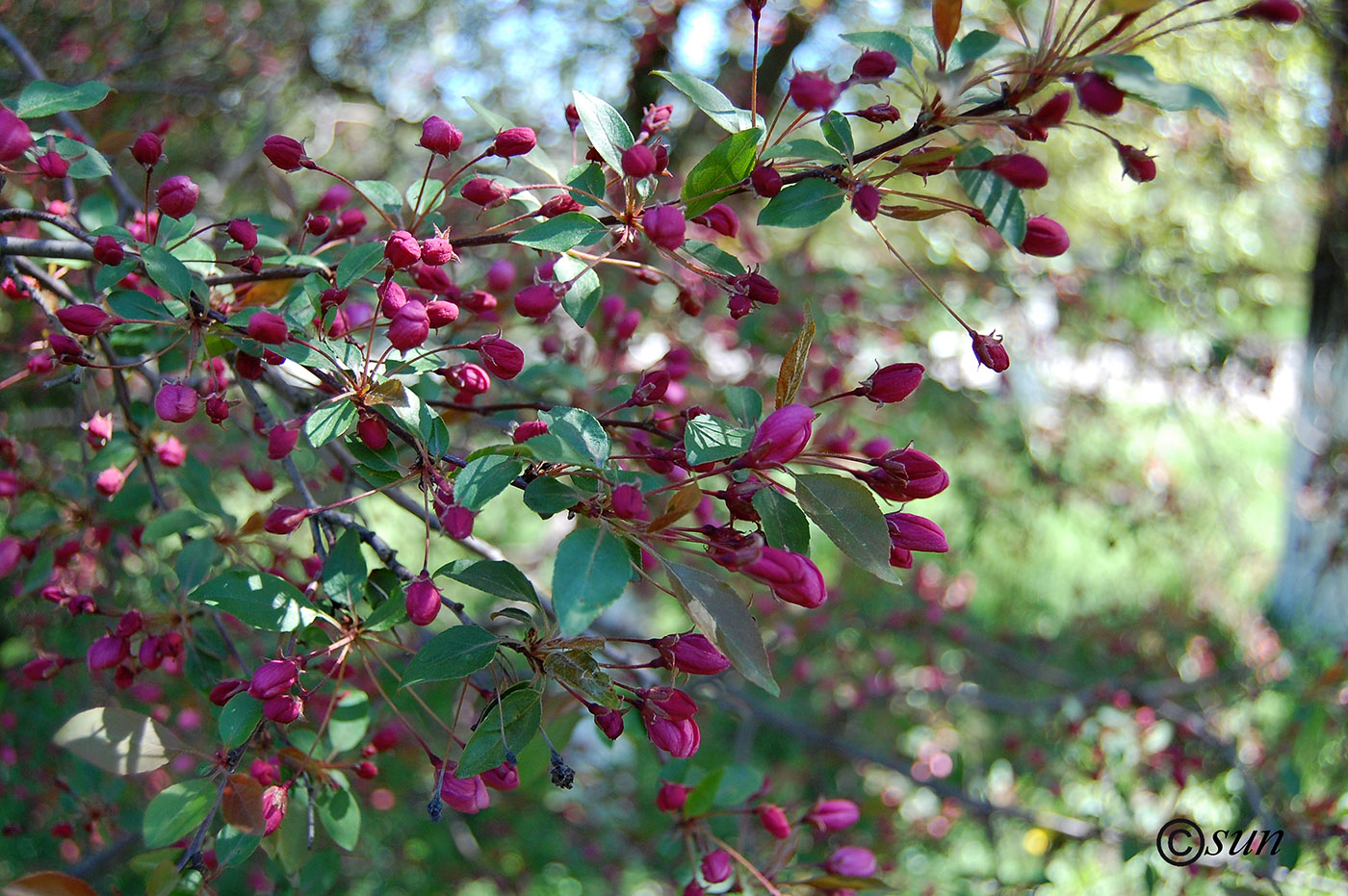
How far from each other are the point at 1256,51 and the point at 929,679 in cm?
230

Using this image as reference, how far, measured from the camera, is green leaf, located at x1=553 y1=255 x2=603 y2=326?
871 millimetres

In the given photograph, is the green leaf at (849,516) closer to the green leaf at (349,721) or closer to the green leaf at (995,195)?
the green leaf at (995,195)

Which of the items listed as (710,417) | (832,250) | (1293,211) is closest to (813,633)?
(832,250)

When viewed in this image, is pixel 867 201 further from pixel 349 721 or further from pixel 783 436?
pixel 349 721

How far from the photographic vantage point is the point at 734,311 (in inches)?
33.8

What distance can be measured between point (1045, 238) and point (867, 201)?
158 mm

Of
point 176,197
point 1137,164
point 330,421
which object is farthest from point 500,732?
point 1137,164

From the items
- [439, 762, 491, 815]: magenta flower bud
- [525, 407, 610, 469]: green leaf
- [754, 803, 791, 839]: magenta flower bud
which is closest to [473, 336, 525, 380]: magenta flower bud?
[525, 407, 610, 469]: green leaf

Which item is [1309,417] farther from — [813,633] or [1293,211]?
[813,633]

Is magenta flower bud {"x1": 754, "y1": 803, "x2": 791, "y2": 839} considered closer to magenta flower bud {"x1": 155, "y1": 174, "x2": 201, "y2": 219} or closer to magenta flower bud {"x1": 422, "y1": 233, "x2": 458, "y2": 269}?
magenta flower bud {"x1": 422, "y1": 233, "x2": 458, "y2": 269}

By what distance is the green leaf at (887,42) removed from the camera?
0.76 m

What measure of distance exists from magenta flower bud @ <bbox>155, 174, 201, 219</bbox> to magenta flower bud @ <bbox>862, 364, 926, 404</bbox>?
69 cm

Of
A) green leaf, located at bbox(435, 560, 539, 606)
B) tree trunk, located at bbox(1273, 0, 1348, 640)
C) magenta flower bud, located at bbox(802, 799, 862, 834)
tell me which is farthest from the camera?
tree trunk, located at bbox(1273, 0, 1348, 640)

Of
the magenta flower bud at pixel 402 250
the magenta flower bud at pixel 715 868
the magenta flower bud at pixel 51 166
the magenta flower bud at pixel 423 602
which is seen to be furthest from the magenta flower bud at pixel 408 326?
the magenta flower bud at pixel 715 868
